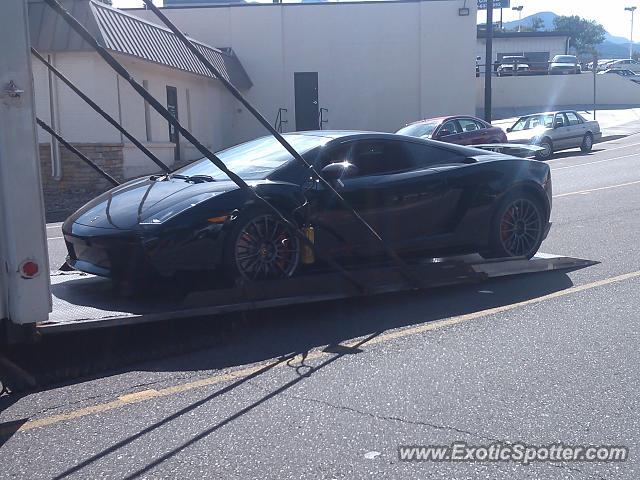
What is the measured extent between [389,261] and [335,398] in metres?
2.59

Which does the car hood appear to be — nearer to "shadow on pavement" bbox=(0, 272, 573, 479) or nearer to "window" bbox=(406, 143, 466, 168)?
"shadow on pavement" bbox=(0, 272, 573, 479)

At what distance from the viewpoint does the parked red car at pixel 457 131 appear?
71.5ft

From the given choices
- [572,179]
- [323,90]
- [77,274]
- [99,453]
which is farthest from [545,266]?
[323,90]

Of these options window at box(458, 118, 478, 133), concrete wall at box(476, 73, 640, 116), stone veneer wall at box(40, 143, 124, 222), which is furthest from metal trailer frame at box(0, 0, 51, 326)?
concrete wall at box(476, 73, 640, 116)

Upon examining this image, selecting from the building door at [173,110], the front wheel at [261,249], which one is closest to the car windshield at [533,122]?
the building door at [173,110]

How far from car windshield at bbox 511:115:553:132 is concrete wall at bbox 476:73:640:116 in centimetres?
1847

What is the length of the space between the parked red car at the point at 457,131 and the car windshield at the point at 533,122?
3.76 metres

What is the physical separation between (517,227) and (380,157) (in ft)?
5.64

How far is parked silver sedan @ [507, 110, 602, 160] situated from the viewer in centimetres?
2600

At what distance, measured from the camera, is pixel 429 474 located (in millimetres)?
4188

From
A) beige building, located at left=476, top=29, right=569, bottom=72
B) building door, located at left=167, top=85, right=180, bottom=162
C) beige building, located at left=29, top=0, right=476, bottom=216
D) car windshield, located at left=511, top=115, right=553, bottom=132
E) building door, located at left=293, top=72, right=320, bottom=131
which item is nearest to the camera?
building door, located at left=167, top=85, right=180, bottom=162

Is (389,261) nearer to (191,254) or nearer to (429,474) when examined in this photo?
(191,254)

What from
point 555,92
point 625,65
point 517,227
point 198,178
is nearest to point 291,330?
point 198,178

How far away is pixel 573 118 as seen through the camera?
27156mm
